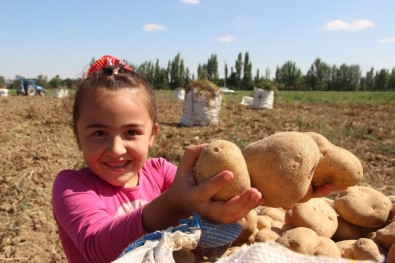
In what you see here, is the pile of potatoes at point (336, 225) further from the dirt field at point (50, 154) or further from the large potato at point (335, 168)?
the dirt field at point (50, 154)

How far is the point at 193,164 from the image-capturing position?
1.27m

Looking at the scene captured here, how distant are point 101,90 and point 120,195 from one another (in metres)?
0.45

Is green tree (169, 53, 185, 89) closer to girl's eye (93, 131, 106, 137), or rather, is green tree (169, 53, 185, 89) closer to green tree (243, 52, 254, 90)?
green tree (243, 52, 254, 90)

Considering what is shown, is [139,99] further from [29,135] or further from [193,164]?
[29,135]

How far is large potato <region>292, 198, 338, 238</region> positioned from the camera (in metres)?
1.86

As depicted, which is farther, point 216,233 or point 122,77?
point 122,77

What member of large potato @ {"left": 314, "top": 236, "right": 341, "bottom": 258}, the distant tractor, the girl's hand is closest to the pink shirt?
the girl's hand

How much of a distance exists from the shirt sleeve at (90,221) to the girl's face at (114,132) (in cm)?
10

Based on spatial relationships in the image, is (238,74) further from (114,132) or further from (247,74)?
(114,132)

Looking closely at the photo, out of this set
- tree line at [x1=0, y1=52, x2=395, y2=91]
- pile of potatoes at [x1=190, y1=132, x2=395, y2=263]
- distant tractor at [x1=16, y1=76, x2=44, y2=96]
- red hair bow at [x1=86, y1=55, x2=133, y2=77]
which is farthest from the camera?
tree line at [x1=0, y1=52, x2=395, y2=91]

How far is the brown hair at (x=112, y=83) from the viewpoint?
5.03ft

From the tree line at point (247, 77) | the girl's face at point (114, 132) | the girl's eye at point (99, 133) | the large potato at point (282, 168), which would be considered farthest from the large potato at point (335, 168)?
the tree line at point (247, 77)

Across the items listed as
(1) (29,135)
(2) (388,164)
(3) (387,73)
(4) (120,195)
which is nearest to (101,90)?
(4) (120,195)

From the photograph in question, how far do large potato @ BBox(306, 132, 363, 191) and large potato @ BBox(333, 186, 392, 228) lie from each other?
1.61 ft
